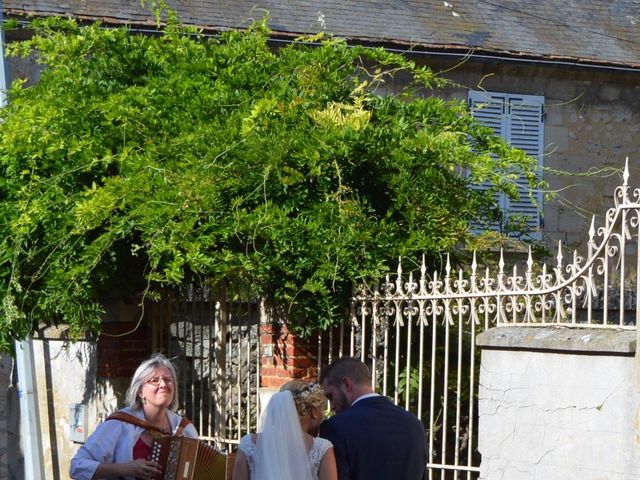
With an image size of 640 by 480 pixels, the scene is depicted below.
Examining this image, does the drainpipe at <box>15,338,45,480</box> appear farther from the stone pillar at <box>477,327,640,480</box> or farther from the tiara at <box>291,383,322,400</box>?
the tiara at <box>291,383,322,400</box>

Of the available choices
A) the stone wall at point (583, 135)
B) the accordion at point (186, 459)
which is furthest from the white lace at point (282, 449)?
the stone wall at point (583, 135)

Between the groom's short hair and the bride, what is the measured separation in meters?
0.36

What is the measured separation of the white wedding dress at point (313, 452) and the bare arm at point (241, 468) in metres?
0.01

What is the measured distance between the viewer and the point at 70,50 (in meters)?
8.74

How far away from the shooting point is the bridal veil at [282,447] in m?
5.12

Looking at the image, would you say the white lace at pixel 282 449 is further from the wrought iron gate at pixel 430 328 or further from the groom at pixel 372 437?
the wrought iron gate at pixel 430 328

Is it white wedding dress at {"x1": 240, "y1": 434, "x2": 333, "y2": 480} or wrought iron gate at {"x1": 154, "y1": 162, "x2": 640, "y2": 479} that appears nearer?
white wedding dress at {"x1": 240, "y1": 434, "x2": 333, "y2": 480}

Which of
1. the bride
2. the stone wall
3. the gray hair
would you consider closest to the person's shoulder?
the bride

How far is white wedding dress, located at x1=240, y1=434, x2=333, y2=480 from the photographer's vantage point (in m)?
5.21

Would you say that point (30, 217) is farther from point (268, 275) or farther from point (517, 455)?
point (517, 455)

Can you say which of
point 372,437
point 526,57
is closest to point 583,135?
point 526,57

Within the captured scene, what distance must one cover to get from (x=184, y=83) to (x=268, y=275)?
1628mm

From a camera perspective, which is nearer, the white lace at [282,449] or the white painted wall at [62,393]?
the white lace at [282,449]

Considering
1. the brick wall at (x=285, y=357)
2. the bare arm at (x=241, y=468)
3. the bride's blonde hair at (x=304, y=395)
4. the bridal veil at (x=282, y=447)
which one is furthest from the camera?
the brick wall at (x=285, y=357)
